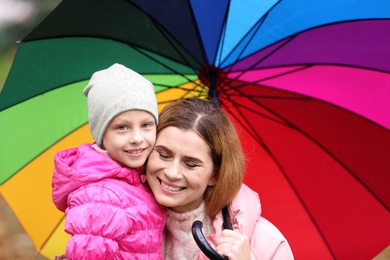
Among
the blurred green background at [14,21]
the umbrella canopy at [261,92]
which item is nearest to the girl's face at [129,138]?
the umbrella canopy at [261,92]

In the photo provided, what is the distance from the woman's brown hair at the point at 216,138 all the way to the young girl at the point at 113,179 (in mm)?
122

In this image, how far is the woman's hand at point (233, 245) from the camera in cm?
292

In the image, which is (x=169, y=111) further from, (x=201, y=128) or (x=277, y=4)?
(x=277, y=4)

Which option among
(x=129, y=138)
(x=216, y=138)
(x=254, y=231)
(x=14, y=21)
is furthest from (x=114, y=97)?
(x=14, y=21)

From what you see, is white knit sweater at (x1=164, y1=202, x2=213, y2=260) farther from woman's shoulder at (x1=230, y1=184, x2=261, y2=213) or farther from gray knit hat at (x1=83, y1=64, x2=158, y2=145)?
gray knit hat at (x1=83, y1=64, x2=158, y2=145)

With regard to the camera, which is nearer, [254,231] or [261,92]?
[254,231]

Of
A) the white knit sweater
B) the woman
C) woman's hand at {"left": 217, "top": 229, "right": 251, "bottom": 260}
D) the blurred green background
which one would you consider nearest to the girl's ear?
the woman

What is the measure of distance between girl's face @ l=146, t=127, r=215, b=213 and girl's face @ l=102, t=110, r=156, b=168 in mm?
67

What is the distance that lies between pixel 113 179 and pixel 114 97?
335 mm

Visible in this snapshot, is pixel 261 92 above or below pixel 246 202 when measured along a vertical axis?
above

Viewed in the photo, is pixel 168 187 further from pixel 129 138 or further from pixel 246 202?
pixel 246 202

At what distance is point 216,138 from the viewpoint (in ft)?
10.2

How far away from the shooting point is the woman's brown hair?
3100 mm

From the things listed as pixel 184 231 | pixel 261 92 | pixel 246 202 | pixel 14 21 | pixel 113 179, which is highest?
pixel 261 92
